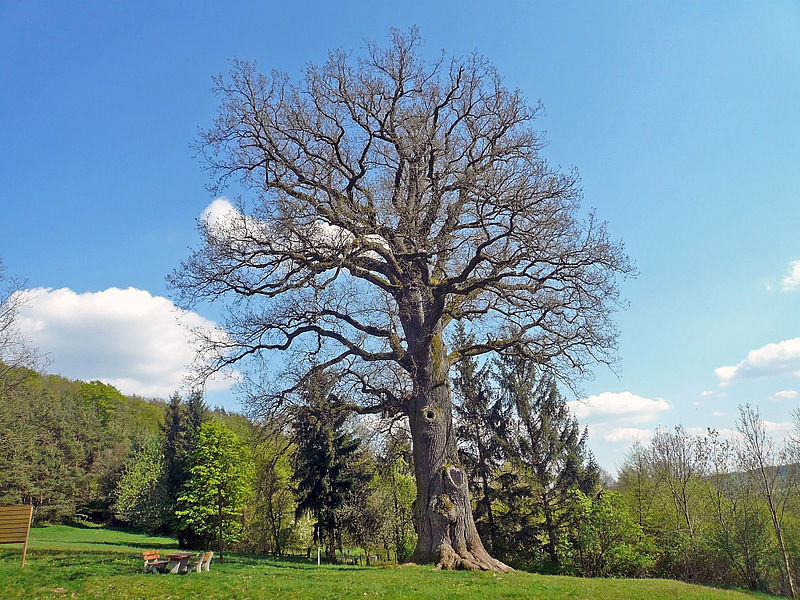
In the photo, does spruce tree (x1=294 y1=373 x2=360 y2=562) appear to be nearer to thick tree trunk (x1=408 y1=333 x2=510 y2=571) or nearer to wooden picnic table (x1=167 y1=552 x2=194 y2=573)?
wooden picnic table (x1=167 y1=552 x2=194 y2=573)

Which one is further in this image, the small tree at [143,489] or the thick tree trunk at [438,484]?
the small tree at [143,489]

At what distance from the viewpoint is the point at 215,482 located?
2888cm

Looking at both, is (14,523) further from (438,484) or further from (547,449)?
(547,449)

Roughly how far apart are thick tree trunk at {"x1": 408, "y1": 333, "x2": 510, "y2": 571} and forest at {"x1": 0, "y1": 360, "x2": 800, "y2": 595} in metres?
2.50

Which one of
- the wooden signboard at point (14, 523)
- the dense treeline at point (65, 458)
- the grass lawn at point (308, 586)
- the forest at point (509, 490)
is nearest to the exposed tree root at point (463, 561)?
the grass lawn at point (308, 586)

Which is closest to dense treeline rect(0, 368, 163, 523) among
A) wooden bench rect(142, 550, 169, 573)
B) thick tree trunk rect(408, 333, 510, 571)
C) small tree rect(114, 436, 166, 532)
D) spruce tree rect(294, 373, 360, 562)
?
small tree rect(114, 436, 166, 532)

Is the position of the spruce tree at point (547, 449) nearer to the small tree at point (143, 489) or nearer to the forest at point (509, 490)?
the forest at point (509, 490)

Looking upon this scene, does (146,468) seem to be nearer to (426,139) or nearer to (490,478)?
(490,478)

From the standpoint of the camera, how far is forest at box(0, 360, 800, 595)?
19719mm

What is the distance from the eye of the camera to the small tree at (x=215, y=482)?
2873cm

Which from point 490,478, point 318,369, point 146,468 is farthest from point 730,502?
point 146,468

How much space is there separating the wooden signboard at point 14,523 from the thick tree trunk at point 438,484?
931cm

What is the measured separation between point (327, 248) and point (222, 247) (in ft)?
9.08

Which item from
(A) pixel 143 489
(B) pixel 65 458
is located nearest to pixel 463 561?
(A) pixel 143 489
